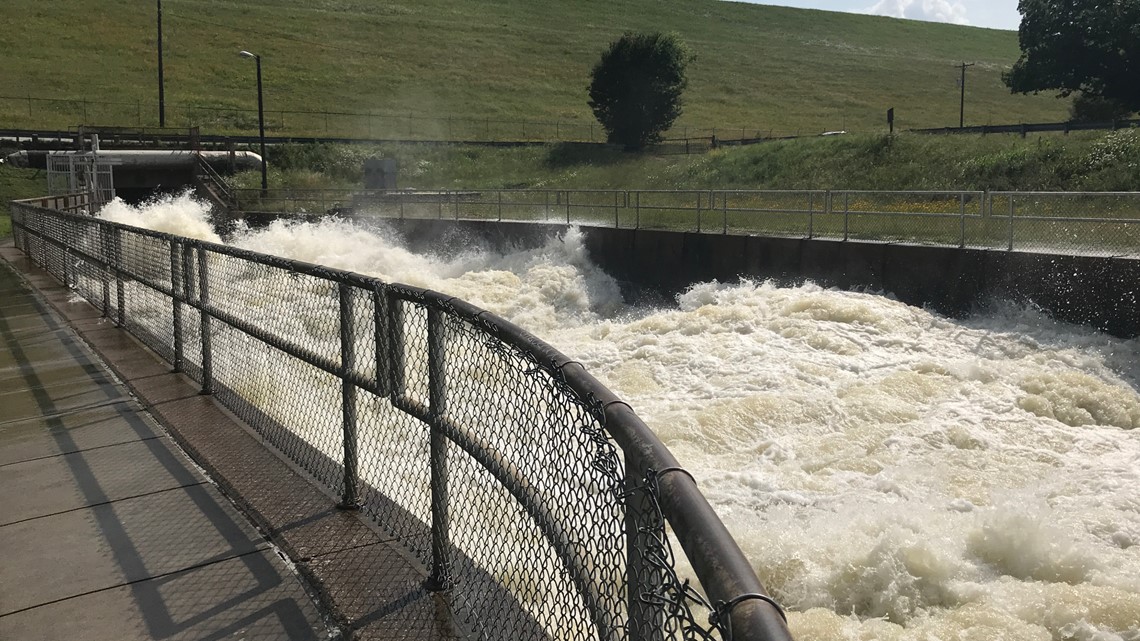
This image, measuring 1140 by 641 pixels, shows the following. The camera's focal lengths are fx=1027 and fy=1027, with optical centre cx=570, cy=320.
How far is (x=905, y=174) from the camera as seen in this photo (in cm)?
3606

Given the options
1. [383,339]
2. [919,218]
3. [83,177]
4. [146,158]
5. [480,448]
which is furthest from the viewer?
[146,158]

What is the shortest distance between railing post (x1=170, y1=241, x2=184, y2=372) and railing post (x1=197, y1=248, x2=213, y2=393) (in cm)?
58

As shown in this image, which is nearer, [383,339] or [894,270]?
[383,339]

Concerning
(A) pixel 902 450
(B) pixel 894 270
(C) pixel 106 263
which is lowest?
(A) pixel 902 450

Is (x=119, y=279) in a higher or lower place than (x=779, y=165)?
lower

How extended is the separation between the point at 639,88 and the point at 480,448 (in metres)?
62.9

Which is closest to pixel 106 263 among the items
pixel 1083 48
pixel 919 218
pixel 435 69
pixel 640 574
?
pixel 640 574

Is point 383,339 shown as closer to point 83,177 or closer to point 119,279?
point 119,279

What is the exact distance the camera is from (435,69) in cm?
8581

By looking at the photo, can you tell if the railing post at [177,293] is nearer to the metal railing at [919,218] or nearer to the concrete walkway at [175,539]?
the concrete walkway at [175,539]

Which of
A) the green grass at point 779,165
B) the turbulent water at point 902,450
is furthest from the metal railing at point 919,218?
the green grass at point 779,165

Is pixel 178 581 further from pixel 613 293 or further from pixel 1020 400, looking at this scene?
pixel 613 293

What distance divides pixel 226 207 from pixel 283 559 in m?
40.3

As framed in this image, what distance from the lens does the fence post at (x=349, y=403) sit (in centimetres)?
501
